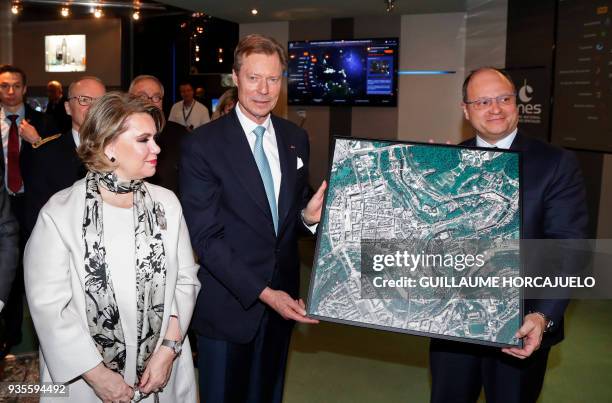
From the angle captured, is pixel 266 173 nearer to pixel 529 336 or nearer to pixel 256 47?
pixel 256 47

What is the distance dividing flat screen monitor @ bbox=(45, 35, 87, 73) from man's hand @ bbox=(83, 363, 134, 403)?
1153 cm

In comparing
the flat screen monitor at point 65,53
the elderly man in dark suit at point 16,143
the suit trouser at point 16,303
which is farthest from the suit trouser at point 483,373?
the flat screen monitor at point 65,53

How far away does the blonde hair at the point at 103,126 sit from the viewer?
187cm

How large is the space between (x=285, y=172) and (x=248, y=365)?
786 millimetres

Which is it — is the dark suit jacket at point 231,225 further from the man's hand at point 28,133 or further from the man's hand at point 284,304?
the man's hand at point 28,133

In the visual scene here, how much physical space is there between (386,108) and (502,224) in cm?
814

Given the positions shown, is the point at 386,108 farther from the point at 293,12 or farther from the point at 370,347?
the point at 370,347

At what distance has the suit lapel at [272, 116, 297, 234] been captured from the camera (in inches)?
87.0

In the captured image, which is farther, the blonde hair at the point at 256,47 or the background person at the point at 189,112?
the background person at the point at 189,112

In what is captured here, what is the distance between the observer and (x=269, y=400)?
238 cm

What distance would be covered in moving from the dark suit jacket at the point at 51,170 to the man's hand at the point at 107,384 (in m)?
1.49

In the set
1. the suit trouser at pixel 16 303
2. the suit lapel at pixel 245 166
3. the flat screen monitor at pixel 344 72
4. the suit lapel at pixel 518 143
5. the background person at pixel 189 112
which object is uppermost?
the flat screen monitor at pixel 344 72

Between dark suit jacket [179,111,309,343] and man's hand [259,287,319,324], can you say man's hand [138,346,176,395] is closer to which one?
dark suit jacket [179,111,309,343]

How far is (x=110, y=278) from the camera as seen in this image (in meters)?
1.85
